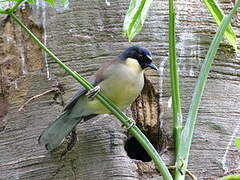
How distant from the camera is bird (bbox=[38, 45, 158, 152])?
228cm

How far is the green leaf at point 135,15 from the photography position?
181 centimetres

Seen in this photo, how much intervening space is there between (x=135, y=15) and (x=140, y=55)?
0.53 meters

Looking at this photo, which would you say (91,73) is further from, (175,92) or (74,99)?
(175,92)

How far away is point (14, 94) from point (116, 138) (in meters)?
0.48

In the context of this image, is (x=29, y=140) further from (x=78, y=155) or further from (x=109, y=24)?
(x=109, y=24)

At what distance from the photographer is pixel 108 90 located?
2502mm

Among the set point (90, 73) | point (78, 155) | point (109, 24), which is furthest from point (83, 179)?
point (109, 24)

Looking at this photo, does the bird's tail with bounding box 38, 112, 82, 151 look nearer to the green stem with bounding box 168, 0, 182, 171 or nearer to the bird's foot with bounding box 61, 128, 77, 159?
the bird's foot with bounding box 61, 128, 77, 159

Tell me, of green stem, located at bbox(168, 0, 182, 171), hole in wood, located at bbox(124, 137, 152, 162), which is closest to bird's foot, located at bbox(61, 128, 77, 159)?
hole in wood, located at bbox(124, 137, 152, 162)

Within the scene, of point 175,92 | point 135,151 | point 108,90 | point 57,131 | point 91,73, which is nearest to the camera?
point 175,92

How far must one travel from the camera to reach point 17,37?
2512 millimetres

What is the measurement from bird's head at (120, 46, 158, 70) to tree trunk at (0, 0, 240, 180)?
3cm

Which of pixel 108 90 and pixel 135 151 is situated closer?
pixel 108 90

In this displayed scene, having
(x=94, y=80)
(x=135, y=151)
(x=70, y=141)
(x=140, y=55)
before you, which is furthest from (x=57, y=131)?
(x=135, y=151)
